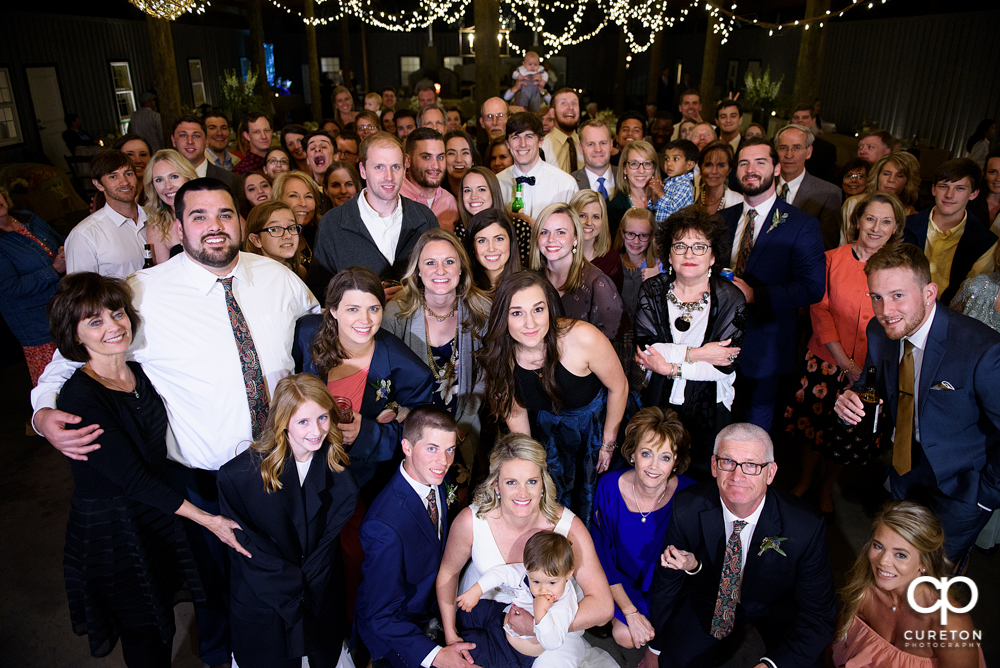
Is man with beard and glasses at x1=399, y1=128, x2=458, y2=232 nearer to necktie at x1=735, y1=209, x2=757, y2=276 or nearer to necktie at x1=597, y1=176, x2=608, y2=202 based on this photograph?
necktie at x1=597, y1=176, x2=608, y2=202

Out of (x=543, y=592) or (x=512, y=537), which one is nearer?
(x=543, y=592)

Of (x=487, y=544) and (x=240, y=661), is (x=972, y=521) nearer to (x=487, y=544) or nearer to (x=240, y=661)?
(x=487, y=544)

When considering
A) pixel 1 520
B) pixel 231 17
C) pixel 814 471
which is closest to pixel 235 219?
pixel 1 520

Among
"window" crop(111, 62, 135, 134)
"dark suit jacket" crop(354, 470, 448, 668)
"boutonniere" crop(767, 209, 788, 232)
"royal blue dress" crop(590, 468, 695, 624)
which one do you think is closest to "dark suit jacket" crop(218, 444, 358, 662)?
"dark suit jacket" crop(354, 470, 448, 668)

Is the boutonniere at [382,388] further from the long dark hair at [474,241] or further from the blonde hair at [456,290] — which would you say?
the long dark hair at [474,241]

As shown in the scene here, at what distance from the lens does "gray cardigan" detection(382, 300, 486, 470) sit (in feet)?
Answer: 9.82

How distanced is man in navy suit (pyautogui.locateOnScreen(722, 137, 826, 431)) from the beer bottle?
1.36 m

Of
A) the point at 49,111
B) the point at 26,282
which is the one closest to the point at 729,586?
the point at 26,282

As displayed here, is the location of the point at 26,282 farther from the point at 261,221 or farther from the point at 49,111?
the point at 49,111

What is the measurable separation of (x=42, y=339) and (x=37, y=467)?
861 millimetres

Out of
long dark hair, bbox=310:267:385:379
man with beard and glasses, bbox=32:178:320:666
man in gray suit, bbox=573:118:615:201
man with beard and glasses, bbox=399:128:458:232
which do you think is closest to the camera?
man with beard and glasses, bbox=32:178:320:666

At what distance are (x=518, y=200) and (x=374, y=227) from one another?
1.23 m

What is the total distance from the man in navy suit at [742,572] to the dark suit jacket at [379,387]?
3.86 feet

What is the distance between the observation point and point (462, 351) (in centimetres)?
300
